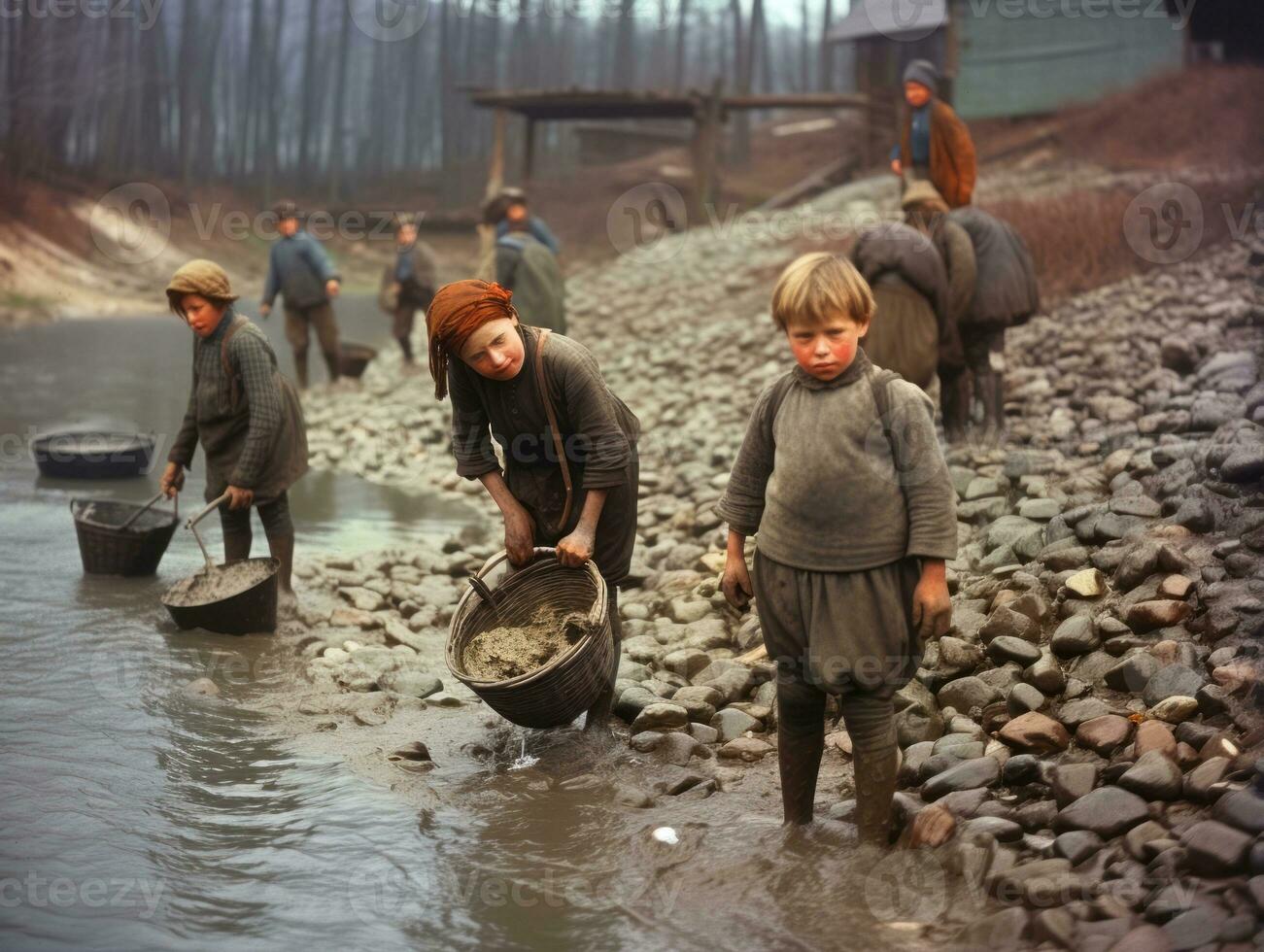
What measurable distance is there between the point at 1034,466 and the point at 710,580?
5.97 feet

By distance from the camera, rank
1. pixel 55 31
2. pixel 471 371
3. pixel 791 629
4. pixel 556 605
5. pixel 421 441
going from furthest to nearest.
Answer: pixel 55 31 < pixel 421 441 < pixel 556 605 < pixel 471 371 < pixel 791 629

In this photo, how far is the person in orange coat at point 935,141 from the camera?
7613mm

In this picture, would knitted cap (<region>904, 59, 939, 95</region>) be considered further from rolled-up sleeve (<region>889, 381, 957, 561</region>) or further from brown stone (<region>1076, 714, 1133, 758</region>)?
rolled-up sleeve (<region>889, 381, 957, 561</region>)

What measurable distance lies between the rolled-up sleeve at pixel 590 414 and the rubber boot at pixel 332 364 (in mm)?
10000

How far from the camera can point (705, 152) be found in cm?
2150

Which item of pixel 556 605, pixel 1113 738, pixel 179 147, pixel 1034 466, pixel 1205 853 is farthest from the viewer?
pixel 179 147

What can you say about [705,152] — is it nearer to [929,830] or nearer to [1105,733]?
[1105,733]

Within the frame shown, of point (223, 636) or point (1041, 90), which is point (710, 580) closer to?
point (223, 636)

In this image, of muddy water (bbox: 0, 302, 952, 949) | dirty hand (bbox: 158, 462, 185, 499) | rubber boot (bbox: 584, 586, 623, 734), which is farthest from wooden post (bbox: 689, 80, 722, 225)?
rubber boot (bbox: 584, 586, 623, 734)

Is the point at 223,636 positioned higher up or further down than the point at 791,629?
further down

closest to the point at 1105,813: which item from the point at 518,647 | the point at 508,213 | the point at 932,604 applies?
the point at 932,604

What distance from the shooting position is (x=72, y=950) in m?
3.30

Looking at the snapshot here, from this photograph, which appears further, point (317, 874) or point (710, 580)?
point (710, 580)

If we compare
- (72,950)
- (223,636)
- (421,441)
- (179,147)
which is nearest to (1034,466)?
(223,636)
